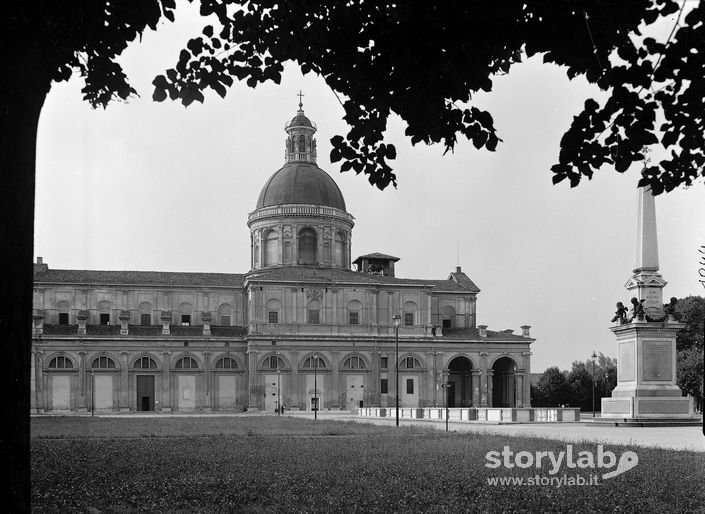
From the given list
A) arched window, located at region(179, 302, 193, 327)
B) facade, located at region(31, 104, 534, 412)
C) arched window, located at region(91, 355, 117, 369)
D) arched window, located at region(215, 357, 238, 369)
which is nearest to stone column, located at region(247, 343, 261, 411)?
facade, located at region(31, 104, 534, 412)

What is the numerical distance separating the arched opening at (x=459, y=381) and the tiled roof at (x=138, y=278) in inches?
903

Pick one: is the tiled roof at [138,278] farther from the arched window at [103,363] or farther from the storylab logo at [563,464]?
the storylab logo at [563,464]

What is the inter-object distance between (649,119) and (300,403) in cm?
7370

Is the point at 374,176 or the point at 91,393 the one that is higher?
the point at 374,176

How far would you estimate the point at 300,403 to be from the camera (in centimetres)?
7994

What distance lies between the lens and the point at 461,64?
816 centimetres

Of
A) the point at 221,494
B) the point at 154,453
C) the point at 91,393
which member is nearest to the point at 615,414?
the point at 154,453

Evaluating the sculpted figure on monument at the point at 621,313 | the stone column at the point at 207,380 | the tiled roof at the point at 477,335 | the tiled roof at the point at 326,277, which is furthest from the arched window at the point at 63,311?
the sculpted figure on monument at the point at 621,313

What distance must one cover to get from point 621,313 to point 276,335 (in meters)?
47.0

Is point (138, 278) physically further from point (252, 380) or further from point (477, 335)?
point (477, 335)

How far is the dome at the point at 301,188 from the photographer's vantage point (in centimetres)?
8925

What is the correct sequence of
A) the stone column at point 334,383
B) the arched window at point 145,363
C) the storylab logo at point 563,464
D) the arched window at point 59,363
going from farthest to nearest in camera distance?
the stone column at point 334,383, the arched window at point 145,363, the arched window at point 59,363, the storylab logo at point 563,464

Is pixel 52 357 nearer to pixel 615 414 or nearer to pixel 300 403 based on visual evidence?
pixel 300 403

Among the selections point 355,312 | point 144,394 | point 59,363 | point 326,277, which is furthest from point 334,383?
point 59,363
